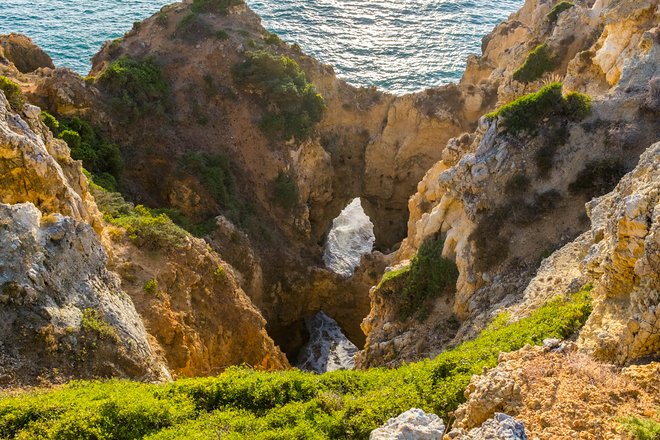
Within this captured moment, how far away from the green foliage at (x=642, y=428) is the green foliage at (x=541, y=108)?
17025 mm

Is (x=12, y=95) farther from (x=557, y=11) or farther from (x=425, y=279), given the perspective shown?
(x=557, y=11)

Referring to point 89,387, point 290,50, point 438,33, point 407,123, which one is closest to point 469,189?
point 89,387

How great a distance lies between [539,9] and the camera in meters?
45.8

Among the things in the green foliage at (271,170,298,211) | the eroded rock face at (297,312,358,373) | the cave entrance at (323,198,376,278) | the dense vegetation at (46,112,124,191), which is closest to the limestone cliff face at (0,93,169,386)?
the dense vegetation at (46,112,124,191)

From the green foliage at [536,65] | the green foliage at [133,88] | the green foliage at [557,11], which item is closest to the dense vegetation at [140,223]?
the green foliage at [133,88]

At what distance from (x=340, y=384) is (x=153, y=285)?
11.8 metres

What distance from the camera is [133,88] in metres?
39.5

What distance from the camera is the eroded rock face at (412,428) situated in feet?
35.7

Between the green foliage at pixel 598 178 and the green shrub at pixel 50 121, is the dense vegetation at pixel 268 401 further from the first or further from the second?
the green shrub at pixel 50 121

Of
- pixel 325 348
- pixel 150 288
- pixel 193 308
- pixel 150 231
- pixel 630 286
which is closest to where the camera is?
pixel 630 286

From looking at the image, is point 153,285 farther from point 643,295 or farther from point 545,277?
point 643,295

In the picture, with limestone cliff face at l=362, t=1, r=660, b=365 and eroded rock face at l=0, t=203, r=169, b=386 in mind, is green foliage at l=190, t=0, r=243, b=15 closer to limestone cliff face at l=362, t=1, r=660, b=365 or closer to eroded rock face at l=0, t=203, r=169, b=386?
limestone cliff face at l=362, t=1, r=660, b=365

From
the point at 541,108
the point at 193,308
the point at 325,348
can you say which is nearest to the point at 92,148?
the point at 193,308

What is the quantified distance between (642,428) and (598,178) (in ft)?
50.2
